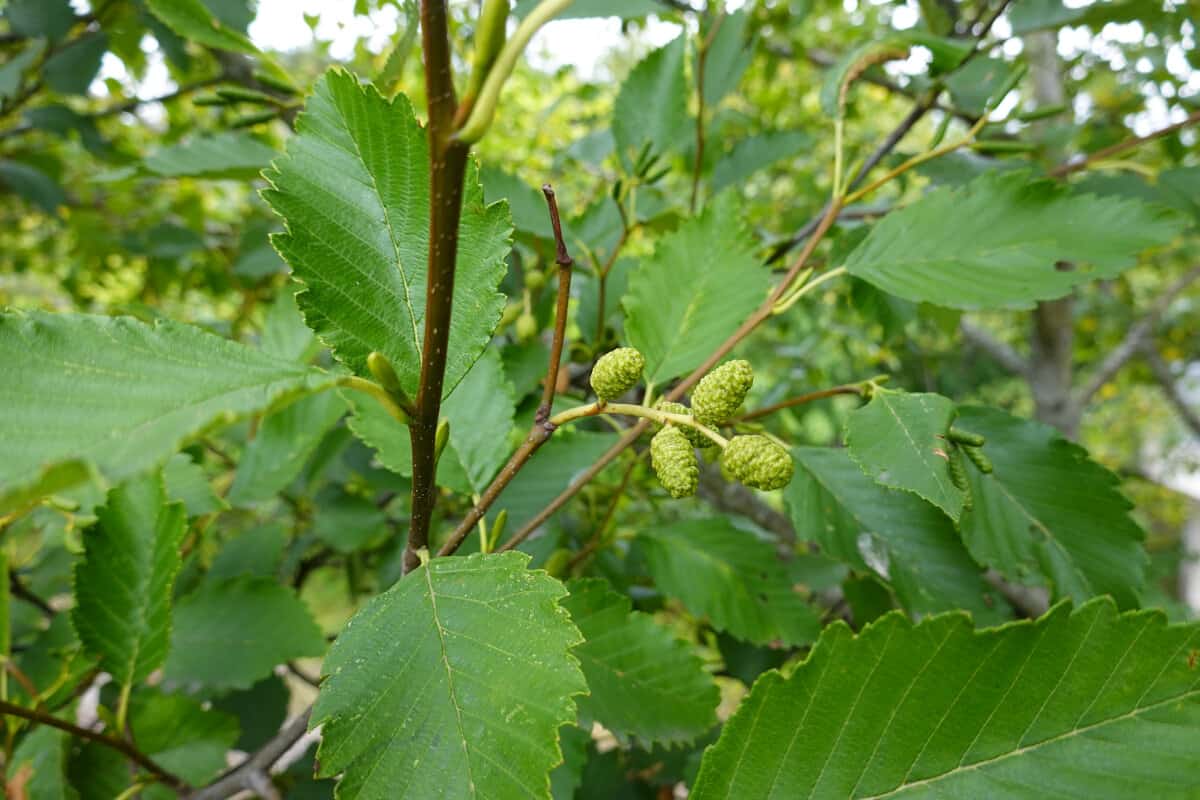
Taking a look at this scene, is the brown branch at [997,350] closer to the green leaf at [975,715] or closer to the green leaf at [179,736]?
the green leaf at [975,715]

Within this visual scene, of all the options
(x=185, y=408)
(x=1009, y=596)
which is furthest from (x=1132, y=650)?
(x=1009, y=596)

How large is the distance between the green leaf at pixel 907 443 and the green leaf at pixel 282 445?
782 mm

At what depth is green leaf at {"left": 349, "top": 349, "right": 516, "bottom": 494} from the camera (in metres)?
0.81

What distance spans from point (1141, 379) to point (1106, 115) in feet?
10.1

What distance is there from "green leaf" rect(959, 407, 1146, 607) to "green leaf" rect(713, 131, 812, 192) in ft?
2.62

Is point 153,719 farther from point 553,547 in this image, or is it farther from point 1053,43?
point 1053,43

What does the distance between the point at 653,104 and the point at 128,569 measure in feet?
3.41

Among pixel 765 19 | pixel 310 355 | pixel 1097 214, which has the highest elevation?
pixel 765 19

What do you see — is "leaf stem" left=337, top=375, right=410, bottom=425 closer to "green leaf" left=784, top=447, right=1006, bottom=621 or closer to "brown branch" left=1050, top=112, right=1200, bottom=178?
"green leaf" left=784, top=447, right=1006, bottom=621

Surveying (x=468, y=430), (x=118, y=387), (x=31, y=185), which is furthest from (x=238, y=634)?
(x=31, y=185)

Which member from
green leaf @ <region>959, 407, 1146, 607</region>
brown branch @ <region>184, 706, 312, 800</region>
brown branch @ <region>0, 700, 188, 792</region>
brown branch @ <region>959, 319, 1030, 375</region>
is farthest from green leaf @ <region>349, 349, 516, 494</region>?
brown branch @ <region>959, 319, 1030, 375</region>

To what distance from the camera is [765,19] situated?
2.46 m

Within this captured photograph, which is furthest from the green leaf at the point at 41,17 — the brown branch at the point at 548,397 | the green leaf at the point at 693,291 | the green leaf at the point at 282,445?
the brown branch at the point at 548,397

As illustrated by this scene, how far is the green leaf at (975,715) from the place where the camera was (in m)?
0.59
